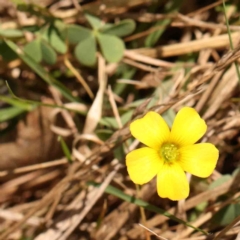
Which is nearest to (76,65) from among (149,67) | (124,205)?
(149,67)

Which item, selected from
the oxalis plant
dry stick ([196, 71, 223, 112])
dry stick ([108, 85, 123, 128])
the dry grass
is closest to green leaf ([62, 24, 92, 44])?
the oxalis plant

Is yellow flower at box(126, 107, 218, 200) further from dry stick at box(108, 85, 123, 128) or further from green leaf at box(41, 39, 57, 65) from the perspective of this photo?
green leaf at box(41, 39, 57, 65)

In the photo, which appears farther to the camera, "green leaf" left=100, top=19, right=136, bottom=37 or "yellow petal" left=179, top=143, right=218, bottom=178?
"green leaf" left=100, top=19, right=136, bottom=37

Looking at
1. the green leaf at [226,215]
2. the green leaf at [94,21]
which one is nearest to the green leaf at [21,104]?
the green leaf at [94,21]

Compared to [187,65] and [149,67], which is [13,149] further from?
[187,65]

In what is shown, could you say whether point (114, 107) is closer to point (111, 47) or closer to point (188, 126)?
point (111, 47)

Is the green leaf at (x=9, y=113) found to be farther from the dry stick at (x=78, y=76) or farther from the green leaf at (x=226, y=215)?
the green leaf at (x=226, y=215)
